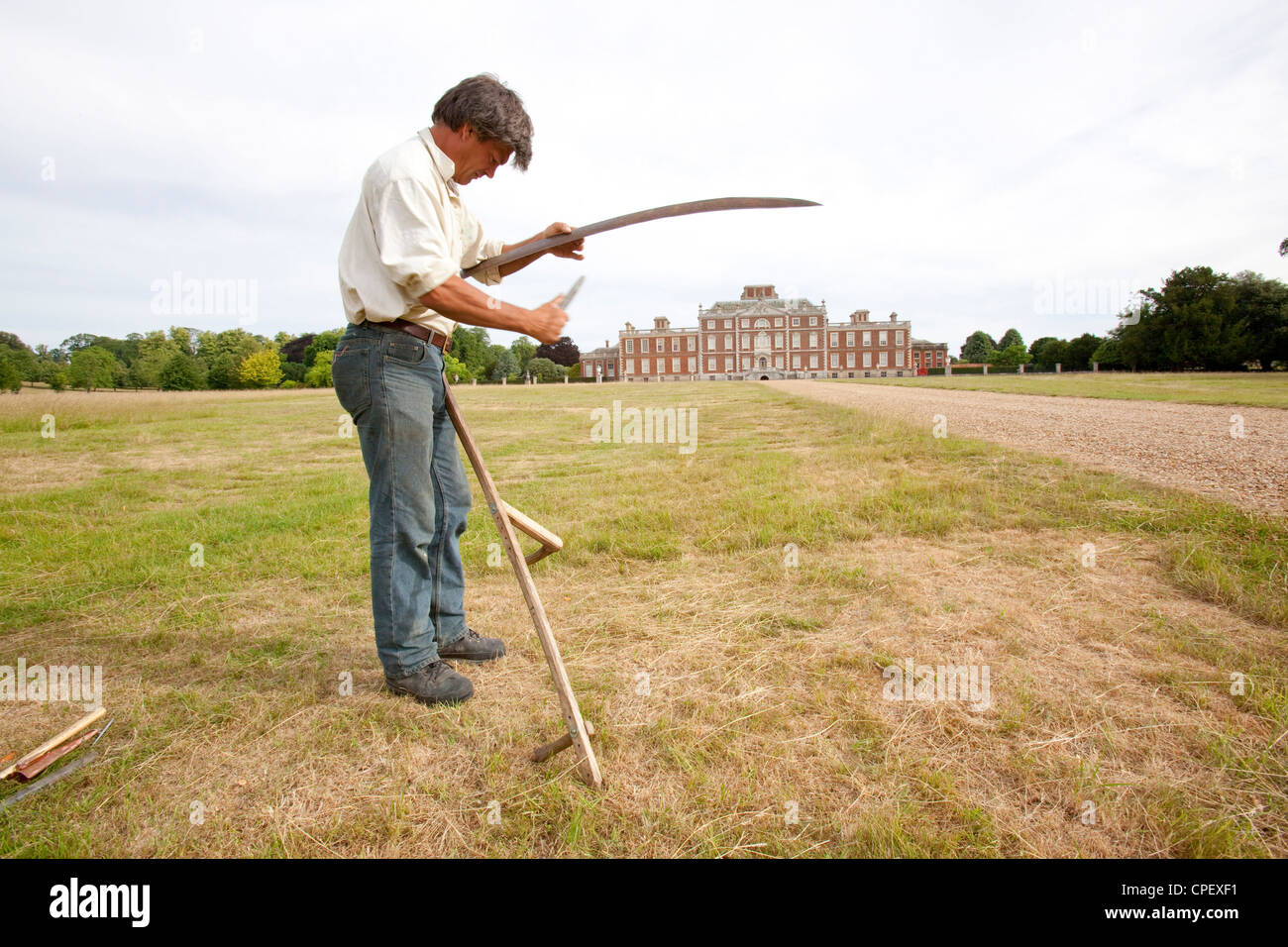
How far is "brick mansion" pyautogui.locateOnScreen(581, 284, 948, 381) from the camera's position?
115188 millimetres

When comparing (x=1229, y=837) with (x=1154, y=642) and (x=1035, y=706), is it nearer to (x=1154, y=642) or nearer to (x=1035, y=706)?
(x=1035, y=706)

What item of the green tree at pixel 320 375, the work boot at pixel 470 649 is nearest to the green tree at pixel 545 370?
the green tree at pixel 320 375

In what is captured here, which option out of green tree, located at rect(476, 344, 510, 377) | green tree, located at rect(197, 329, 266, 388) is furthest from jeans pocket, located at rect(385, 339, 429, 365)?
green tree, located at rect(476, 344, 510, 377)

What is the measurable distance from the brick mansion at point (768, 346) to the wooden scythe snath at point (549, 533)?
111891mm

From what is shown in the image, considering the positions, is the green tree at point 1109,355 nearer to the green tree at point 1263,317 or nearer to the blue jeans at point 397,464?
the green tree at point 1263,317

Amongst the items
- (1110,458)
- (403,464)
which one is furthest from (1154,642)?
(1110,458)

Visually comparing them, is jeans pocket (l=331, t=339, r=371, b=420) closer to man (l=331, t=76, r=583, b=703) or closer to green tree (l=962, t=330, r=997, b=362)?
man (l=331, t=76, r=583, b=703)

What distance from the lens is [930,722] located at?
9.67ft

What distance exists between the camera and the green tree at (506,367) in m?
98.8

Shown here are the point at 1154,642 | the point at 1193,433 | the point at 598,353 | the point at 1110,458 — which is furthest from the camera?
the point at 598,353

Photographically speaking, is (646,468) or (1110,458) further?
(646,468)

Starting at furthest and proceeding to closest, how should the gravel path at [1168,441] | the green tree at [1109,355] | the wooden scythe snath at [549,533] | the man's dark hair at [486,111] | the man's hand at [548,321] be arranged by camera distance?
1. the green tree at [1109,355]
2. the gravel path at [1168,441]
3. the man's dark hair at [486,111]
4. the man's hand at [548,321]
5. the wooden scythe snath at [549,533]
